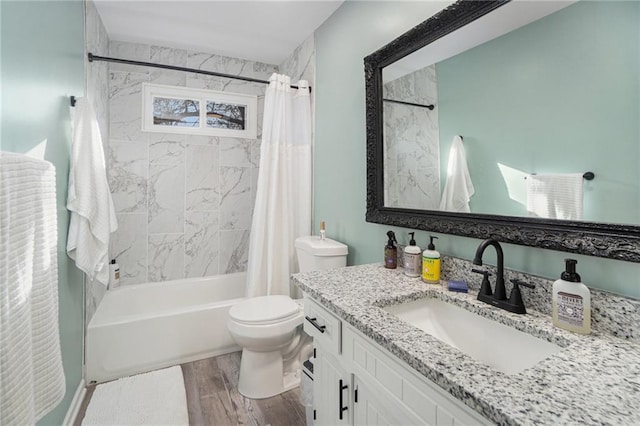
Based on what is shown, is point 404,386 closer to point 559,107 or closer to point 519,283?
point 519,283

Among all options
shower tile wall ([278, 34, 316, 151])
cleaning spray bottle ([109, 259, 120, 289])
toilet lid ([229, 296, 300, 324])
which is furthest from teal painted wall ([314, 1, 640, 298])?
cleaning spray bottle ([109, 259, 120, 289])

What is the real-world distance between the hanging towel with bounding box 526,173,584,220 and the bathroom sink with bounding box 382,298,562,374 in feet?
1.25

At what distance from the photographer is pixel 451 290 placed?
1.16 metres

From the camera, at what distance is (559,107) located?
0.94 meters

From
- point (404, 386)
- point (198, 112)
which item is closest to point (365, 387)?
point (404, 386)

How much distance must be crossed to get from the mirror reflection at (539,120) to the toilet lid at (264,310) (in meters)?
1.04

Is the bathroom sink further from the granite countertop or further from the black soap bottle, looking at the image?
the black soap bottle

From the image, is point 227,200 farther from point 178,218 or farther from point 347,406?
point 347,406

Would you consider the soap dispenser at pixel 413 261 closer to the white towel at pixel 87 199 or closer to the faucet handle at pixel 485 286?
the faucet handle at pixel 485 286

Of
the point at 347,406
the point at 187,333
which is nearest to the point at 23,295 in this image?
the point at 347,406

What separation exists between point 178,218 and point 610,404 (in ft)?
10.0

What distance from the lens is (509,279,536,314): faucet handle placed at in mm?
947

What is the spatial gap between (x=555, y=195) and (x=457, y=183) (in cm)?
36

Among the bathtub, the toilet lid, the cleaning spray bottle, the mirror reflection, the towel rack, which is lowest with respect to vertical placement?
the bathtub
